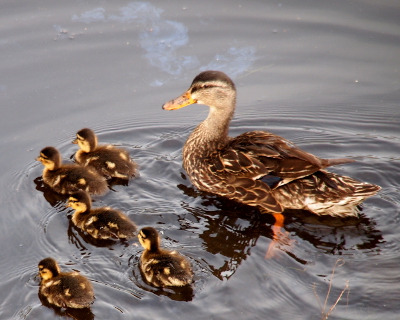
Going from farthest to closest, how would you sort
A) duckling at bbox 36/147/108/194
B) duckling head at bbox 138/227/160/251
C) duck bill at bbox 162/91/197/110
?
duck bill at bbox 162/91/197/110
duckling at bbox 36/147/108/194
duckling head at bbox 138/227/160/251

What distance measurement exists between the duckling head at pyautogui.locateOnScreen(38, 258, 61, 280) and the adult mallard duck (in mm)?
1612

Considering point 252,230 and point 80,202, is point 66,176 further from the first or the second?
point 252,230

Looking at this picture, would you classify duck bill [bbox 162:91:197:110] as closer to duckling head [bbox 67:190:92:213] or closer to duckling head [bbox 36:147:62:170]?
duckling head [bbox 36:147:62:170]

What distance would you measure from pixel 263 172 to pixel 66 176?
1760mm

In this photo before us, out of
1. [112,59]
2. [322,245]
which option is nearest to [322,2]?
[112,59]

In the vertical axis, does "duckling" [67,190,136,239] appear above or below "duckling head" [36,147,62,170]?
below

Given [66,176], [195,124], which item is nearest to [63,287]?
[66,176]

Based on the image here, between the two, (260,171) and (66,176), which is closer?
(260,171)

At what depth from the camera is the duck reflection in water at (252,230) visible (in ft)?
14.1

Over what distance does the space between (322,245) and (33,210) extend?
2.42m

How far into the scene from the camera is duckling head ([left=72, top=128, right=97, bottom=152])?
529cm

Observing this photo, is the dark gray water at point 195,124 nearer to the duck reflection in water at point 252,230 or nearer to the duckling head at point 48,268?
the duck reflection in water at point 252,230

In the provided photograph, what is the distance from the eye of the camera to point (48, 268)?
3887mm

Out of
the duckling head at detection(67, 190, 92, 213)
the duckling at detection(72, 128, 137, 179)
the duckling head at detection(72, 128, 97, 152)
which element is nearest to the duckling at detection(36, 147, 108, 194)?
the duckling at detection(72, 128, 137, 179)
